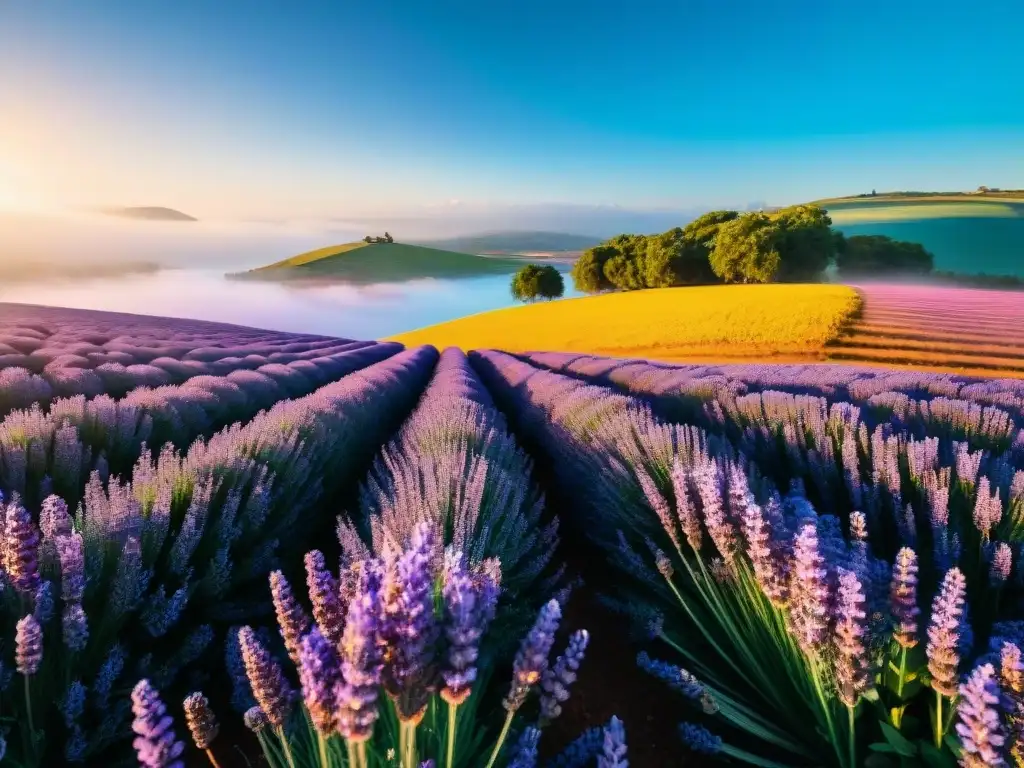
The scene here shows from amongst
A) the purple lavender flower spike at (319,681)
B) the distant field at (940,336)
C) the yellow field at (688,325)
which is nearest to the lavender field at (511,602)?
the purple lavender flower spike at (319,681)

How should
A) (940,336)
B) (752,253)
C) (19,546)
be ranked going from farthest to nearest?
(752,253), (940,336), (19,546)

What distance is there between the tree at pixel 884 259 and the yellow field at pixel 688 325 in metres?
14.2

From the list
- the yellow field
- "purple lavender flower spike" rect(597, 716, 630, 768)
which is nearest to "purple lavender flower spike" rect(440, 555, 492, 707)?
"purple lavender flower spike" rect(597, 716, 630, 768)

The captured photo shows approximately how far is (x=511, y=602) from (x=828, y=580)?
3.61 ft

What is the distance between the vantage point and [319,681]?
87cm

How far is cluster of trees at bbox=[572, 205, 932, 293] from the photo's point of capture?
102 ft

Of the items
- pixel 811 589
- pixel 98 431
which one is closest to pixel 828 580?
pixel 811 589

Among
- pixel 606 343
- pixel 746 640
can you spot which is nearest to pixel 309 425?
pixel 746 640

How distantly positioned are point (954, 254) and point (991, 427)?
43.7m

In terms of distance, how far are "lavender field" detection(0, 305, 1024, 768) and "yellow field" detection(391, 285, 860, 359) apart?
620 inches

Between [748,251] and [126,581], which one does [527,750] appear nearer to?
[126,581]

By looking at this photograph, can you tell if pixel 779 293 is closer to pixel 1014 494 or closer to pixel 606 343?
pixel 606 343

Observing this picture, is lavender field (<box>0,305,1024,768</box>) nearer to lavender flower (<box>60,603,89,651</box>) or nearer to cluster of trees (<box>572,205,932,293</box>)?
lavender flower (<box>60,603,89,651</box>)

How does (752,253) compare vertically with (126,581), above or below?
above
